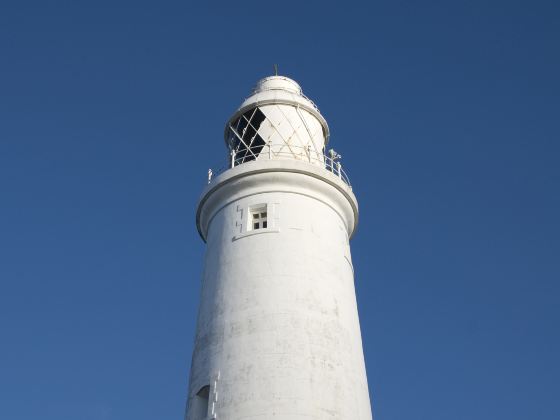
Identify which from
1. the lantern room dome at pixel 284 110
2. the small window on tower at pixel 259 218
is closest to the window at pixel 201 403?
the small window on tower at pixel 259 218

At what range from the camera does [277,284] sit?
49.3ft

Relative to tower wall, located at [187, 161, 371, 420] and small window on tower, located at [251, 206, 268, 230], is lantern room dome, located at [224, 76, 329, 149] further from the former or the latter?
small window on tower, located at [251, 206, 268, 230]

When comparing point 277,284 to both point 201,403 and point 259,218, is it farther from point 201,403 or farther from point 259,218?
point 201,403

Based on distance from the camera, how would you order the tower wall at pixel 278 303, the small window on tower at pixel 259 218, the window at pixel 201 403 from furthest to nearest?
the small window on tower at pixel 259 218 < the window at pixel 201 403 < the tower wall at pixel 278 303

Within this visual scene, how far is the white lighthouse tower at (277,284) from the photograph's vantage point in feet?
44.4

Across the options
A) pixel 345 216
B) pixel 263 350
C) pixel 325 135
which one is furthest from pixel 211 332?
pixel 325 135

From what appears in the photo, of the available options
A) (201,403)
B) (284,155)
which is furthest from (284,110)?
(201,403)

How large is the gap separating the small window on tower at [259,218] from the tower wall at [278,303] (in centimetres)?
9

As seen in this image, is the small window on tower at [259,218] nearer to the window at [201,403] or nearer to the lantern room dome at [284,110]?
the lantern room dome at [284,110]

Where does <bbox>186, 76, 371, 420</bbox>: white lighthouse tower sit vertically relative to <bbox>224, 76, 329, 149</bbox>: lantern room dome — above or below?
below

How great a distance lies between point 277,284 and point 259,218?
2.36m

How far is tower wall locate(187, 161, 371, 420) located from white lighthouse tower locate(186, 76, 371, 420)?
24 mm

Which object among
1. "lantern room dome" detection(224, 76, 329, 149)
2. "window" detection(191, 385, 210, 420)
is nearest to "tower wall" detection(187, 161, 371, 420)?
"window" detection(191, 385, 210, 420)

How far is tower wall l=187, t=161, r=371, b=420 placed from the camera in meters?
13.5
